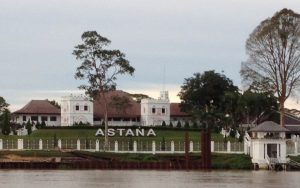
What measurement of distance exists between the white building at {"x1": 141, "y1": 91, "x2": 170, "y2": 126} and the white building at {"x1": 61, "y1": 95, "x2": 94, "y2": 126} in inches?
356

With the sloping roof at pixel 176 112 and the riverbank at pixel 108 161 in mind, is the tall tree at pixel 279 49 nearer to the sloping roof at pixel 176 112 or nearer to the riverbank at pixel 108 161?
the riverbank at pixel 108 161

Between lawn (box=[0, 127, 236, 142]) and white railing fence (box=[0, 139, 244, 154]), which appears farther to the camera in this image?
lawn (box=[0, 127, 236, 142])

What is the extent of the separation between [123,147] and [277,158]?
20.2 metres

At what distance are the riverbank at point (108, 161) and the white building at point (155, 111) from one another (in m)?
59.8

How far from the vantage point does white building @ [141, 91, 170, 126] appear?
150 meters

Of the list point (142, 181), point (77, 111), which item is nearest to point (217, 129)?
point (77, 111)

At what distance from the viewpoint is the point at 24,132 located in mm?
117062

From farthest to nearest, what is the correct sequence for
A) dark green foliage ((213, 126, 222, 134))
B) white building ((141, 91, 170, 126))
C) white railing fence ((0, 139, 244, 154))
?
white building ((141, 91, 170, 126)) → dark green foliage ((213, 126, 222, 134)) → white railing fence ((0, 139, 244, 154))

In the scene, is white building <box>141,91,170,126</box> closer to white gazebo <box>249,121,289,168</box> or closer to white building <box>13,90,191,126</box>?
white building <box>13,90,191,126</box>

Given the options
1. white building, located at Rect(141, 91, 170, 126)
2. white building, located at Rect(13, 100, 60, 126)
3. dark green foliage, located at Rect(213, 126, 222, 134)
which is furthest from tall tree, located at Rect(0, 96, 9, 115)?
dark green foliage, located at Rect(213, 126, 222, 134)

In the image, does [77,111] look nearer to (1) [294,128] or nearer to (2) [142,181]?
(1) [294,128]

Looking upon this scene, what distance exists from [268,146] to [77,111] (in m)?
67.8

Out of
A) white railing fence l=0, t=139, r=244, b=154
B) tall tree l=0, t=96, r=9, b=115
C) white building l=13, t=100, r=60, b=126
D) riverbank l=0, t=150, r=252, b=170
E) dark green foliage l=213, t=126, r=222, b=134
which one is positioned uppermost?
tall tree l=0, t=96, r=9, b=115

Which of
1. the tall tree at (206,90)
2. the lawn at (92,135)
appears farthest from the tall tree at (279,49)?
the tall tree at (206,90)
